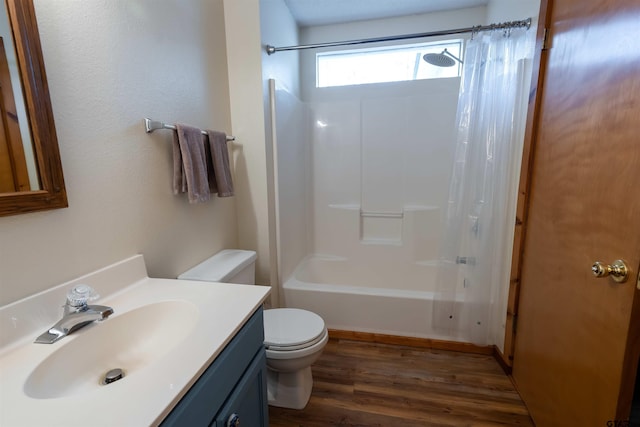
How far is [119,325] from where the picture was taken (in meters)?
0.88

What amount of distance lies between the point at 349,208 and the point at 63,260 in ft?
6.92

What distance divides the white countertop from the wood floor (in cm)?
91

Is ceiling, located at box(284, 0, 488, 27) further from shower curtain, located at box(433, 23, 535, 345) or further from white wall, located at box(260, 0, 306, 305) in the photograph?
shower curtain, located at box(433, 23, 535, 345)

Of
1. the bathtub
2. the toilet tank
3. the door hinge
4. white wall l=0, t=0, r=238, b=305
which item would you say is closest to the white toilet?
the toilet tank

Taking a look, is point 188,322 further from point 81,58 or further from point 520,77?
point 520,77

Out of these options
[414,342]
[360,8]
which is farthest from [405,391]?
[360,8]

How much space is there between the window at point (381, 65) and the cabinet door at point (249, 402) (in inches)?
94.0

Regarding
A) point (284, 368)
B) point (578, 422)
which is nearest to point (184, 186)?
point (284, 368)

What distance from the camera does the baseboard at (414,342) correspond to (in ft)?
6.40

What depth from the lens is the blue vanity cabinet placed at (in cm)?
65

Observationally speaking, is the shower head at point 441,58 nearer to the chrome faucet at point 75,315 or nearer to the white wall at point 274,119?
the white wall at point 274,119

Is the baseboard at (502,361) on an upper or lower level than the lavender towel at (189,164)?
lower

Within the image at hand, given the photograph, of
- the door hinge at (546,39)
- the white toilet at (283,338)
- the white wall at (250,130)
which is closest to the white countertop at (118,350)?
the white toilet at (283,338)

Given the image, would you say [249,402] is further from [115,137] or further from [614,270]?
[614,270]
